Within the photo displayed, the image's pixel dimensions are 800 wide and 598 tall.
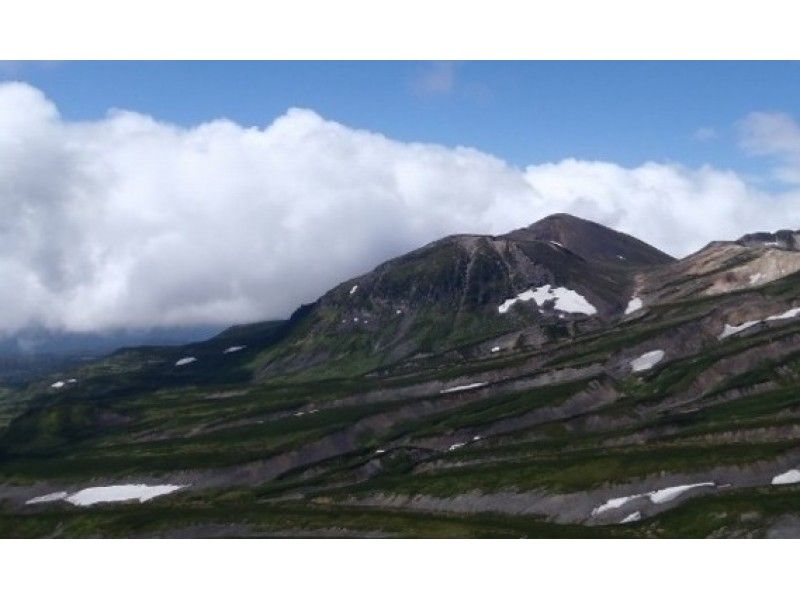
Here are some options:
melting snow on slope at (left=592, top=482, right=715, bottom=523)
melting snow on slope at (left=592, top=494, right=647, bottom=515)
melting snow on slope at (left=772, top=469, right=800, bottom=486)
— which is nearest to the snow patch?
melting snow on slope at (left=592, top=482, right=715, bottom=523)

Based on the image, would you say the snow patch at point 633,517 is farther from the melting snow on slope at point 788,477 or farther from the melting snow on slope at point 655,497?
the melting snow on slope at point 788,477

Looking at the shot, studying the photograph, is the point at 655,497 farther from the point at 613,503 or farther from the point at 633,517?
the point at 633,517

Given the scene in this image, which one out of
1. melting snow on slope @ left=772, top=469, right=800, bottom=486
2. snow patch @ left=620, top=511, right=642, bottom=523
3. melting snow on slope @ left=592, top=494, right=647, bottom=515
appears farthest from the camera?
melting snow on slope @ left=592, top=494, right=647, bottom=515

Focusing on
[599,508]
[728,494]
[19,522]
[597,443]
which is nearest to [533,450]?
[597,443]

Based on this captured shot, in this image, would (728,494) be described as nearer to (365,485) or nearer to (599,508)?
(599,508)

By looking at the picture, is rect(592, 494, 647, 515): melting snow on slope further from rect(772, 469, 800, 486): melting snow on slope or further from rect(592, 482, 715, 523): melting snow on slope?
rect(772, 469, 800, 486): melting snow on slope

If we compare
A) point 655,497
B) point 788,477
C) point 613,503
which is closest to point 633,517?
point 655,497

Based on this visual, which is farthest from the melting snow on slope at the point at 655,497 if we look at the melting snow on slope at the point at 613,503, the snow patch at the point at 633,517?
the snow patch at the point at 633,517

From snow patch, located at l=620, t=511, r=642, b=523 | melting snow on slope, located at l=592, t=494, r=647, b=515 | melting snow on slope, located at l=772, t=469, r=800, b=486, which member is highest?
melting snow on slope, located at l=592, t=494, r=647, b=515
